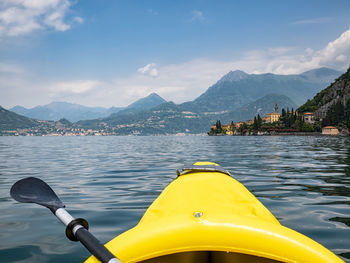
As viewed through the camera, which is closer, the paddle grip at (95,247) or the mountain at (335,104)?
the paddle grip at (95,247)

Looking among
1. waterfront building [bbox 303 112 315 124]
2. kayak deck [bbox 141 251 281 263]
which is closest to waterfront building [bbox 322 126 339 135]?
waterfront building [bbox 303 112 315 124]

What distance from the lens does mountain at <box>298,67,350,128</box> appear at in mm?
126312

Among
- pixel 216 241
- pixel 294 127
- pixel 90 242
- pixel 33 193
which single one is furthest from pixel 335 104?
pixel 90 242

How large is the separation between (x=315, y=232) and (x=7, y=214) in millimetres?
6165

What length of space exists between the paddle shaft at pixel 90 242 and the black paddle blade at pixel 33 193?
0.58 metres

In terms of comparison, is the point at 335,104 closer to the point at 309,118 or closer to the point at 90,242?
the point at 309,118

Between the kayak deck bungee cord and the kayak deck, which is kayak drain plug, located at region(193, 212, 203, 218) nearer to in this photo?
the kayak deck bungee cord

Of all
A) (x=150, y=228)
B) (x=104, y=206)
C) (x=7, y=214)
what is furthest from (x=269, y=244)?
(x=7, y=214)

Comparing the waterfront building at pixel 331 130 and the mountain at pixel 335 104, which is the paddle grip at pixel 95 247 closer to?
A: the mountain at pixel 335 104

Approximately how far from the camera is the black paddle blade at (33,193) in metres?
3.23

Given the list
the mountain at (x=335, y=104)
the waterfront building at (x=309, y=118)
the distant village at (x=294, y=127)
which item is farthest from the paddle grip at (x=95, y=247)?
the waterfront building at (x=309, y=118)

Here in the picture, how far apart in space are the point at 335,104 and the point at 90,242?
494 feet

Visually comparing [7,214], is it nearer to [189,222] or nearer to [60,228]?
[60,228]

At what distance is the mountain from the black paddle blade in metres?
133
